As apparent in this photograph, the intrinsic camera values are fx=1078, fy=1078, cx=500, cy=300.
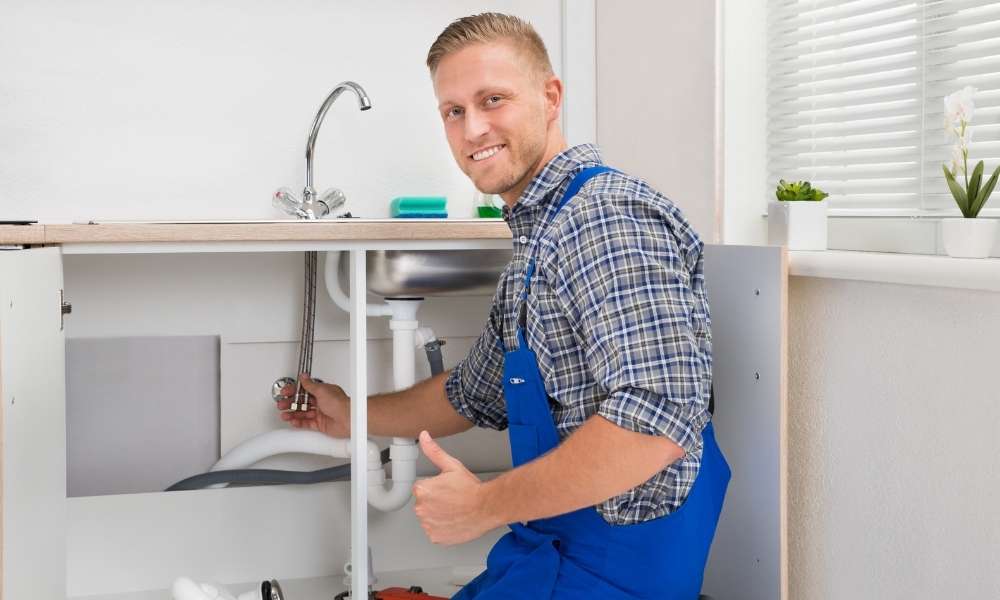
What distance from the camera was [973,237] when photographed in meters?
1.40

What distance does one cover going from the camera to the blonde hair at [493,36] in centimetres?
156

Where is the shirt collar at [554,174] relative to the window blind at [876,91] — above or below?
below

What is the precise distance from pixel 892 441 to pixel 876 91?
0.65 metres

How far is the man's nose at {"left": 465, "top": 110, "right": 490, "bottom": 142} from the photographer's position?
1554mm

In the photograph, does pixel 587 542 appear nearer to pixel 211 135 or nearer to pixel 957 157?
pixel 957 157

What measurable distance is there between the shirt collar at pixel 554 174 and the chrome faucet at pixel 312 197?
892 millimetres

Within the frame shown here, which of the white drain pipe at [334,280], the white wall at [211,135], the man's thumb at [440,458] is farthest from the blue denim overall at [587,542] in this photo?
the white wall at [211,135]

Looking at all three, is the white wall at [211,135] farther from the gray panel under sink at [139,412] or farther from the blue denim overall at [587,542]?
the blue denim overall at [587,542]

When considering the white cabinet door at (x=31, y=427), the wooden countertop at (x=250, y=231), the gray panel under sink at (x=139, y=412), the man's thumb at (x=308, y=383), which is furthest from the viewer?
the gray panel under sink at (x=139, y=412)

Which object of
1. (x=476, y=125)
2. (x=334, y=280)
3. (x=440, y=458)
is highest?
(x=476, y=125)

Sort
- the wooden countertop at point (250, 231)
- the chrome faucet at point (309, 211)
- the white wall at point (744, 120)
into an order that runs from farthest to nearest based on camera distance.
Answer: the chrome faucet at point (309, 211) < the white wall at point (744, 120) < the wooden countertop at point (250, 231)

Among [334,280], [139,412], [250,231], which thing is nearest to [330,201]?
[334,280]

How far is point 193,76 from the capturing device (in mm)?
2439

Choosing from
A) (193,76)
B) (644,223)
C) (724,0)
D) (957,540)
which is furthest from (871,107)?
(193,76)
